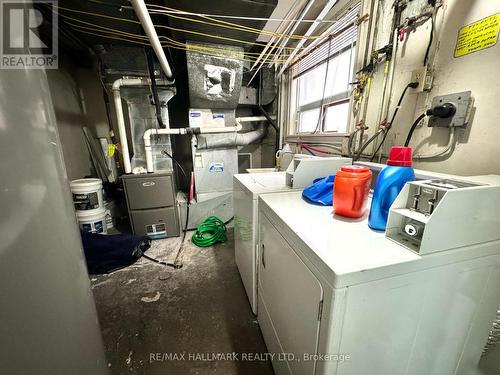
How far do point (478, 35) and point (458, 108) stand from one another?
0.31 metres

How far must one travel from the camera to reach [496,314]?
0.80 metres

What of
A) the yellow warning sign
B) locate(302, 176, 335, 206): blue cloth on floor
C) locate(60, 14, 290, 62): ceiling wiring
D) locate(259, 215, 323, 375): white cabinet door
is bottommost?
locate(259, 215, 323, 375): white cabinet door

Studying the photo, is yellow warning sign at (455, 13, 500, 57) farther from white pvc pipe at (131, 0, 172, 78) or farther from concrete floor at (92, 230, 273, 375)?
concrete floor at (92, 230, 273, 375)

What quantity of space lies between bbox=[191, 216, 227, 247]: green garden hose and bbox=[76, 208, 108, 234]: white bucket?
3.36 ft

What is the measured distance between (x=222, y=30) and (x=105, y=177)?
2469 millimetres

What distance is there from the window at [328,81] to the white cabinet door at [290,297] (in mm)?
1431

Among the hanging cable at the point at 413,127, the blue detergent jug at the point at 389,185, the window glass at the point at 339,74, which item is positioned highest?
the window glass at the point at 339,74

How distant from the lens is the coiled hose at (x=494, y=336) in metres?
0.84

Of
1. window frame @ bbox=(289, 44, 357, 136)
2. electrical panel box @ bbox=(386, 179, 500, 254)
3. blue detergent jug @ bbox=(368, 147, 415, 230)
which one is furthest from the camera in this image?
window frame @ bbox=(289, 44, 357, 136)

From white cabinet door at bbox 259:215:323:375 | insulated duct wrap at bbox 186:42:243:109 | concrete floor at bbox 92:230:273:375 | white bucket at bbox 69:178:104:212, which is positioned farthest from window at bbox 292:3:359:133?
white bucket at bbox 69:178:104:212

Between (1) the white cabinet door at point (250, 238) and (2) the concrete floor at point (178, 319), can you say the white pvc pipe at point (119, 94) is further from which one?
(1) the white cabinet door at point (250, 238)

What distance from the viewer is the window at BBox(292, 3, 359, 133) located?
72.4 inches

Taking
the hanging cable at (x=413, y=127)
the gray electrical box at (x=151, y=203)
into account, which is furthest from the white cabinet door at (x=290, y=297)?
the gray electrical box at (x=151, y=203)

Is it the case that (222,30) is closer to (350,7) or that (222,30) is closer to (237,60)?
(237,60)
